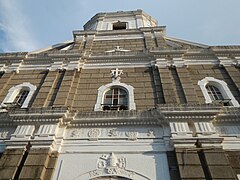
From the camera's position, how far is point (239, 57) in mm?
11281

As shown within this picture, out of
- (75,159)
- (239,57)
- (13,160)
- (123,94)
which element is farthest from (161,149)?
(239,57)

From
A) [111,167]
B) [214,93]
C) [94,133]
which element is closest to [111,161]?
[111,167]

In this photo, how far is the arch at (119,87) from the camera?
8.80 meters

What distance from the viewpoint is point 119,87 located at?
1002 cm

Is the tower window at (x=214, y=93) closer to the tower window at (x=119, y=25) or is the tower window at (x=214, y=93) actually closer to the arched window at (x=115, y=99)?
the arched window at (x=115, y=99)

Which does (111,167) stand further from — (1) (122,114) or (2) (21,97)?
(2) (21,97)

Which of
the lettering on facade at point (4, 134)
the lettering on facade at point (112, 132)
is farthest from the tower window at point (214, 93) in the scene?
the lettering on facade at point (4, 134)

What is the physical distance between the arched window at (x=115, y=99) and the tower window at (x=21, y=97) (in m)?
3.61

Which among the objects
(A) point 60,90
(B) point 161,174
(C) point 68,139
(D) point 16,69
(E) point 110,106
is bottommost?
(B) point 161,174

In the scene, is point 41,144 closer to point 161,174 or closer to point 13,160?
point 13,160

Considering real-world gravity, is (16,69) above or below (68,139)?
above

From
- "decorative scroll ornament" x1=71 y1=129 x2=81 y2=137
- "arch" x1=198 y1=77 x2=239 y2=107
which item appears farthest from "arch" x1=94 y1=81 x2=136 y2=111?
"arch" x1=198 y1=77 x2=239 y2=107

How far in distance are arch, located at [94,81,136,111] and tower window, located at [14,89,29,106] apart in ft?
10.9

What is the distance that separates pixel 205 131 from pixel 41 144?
17.0 feet
